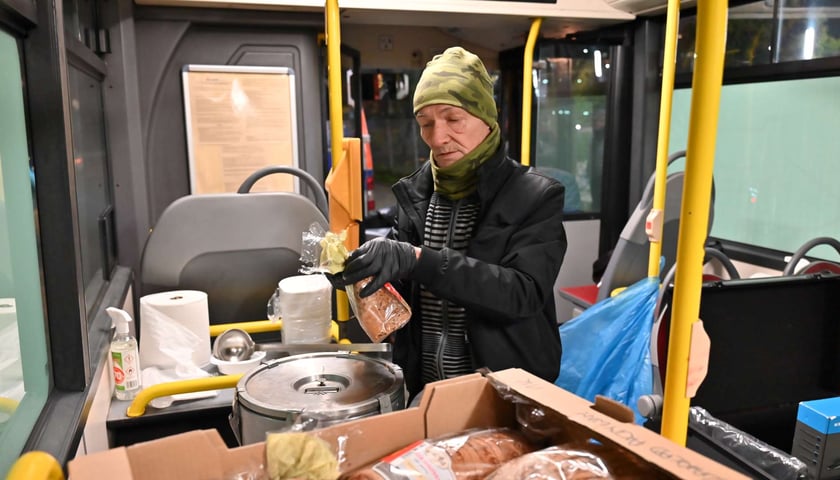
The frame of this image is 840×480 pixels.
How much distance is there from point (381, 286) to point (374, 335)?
0.12 metres

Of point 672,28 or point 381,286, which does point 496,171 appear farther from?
point 672,28

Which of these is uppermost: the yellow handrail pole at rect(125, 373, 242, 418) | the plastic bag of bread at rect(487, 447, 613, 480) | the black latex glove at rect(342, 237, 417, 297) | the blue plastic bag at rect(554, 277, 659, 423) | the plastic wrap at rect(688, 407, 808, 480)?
the black latex glove at rect(342, 237, 417, 297)

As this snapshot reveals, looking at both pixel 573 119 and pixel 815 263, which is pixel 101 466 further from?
pixel 573 119

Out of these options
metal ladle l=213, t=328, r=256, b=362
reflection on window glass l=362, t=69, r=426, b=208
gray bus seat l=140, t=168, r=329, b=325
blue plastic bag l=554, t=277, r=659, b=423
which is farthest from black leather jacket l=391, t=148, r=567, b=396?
reflection on window glass l=362, t=69, r=426, b=208

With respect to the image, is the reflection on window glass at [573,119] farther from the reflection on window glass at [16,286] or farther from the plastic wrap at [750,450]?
the reflection on window glass at [16,286]

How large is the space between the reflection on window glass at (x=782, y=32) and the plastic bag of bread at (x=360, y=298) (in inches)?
87.7

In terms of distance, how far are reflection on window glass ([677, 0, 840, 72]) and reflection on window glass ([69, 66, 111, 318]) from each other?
8.54 ft

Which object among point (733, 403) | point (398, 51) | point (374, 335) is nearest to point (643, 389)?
point (733, 403)

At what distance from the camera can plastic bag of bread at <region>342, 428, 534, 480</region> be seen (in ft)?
2.28

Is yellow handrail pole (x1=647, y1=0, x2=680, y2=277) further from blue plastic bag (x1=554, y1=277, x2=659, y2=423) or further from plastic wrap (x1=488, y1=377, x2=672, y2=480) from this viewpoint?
plastic wrap (x1=488, y1=377, x2=672, y2=480)

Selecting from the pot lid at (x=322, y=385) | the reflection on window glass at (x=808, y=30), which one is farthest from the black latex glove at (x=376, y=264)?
the reflection on window glass at (x=808, y=30)

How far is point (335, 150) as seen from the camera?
175 centimetres

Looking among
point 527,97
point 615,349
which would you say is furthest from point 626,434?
point 527,97

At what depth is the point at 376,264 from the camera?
1234 millimetres
